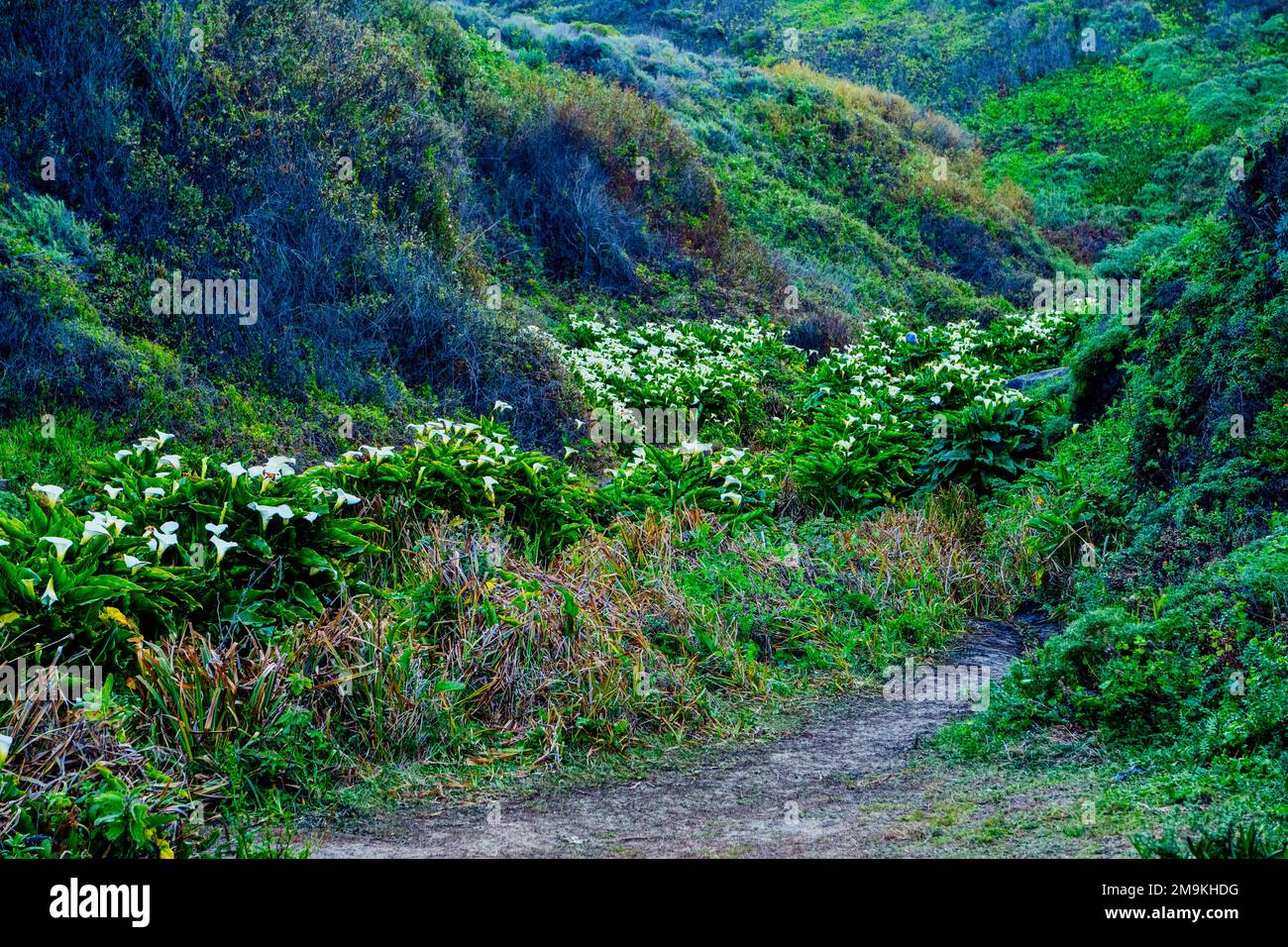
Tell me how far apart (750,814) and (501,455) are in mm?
4098

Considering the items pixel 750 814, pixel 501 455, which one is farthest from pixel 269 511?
pixel 750 814

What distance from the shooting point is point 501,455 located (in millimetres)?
8180

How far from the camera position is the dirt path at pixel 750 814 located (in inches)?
169

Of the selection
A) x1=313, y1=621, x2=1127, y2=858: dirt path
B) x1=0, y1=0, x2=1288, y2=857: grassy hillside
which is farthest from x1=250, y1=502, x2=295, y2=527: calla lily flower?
x1=313, y1=621, x2=1127, y2=858: dirt path

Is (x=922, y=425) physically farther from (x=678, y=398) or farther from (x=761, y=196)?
(x=761, y=196)

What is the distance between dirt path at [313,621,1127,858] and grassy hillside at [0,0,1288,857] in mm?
345

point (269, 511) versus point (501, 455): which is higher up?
point (501, 455)

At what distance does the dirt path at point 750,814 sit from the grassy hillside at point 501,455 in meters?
0.35

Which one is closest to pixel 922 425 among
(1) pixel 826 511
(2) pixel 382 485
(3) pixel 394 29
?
(1) pixel 826 511

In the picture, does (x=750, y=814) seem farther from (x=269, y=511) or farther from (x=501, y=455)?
(x=501, y=455)

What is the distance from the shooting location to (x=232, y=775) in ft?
15.1

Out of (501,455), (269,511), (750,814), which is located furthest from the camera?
(501,455)

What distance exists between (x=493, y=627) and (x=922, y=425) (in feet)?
24.2

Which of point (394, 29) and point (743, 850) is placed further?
point (394, 29)
